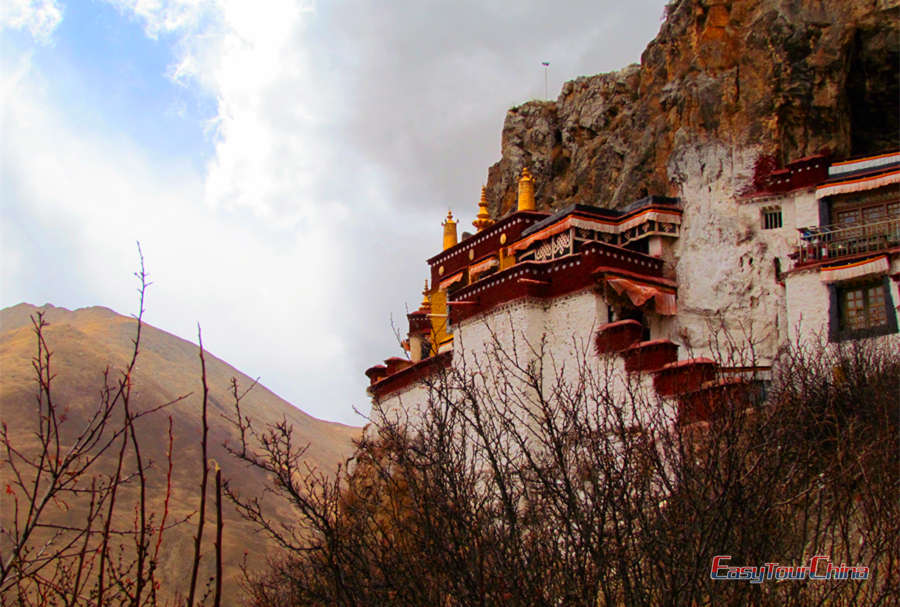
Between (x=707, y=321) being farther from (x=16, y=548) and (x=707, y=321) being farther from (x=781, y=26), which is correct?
(x=16, y=548)

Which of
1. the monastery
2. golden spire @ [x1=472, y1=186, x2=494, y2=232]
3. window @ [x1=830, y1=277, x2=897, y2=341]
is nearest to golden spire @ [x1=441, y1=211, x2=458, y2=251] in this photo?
golden spire @ [x1=472, y1=186, x2=494, y2=232]

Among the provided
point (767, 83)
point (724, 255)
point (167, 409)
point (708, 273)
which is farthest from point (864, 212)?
point (167, 409)

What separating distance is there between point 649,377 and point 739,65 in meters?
8.33

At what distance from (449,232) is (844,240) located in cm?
1529

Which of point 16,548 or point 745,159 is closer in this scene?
point 16,548

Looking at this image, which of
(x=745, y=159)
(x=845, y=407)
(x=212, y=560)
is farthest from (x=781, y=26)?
(x=212, y=560)

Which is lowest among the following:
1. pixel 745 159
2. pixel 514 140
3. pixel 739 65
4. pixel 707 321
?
pixel 707 321

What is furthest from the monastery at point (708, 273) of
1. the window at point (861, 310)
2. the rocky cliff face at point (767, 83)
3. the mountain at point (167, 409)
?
the mountain at point (167, 409)

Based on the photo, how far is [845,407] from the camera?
12.4 meters

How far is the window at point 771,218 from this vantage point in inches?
728

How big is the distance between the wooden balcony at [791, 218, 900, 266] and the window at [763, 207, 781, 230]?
1017 millimetres

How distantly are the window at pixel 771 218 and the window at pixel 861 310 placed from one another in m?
2.70

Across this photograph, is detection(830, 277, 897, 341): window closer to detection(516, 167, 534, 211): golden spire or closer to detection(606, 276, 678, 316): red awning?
detection(606, 276, 678, 316): red awning

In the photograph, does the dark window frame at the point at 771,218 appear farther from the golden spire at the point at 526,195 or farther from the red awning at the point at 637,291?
the golden spire at the point at 526,195
